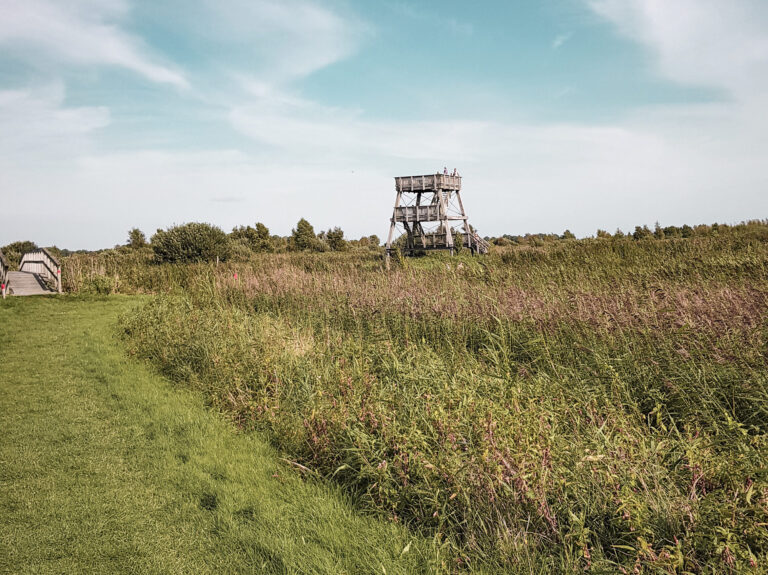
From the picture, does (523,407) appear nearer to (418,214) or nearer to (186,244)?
(418,214)

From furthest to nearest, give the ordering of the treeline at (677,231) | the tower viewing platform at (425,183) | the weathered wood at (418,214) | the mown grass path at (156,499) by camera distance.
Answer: the weathered wood at (418,214)
the tower viewing platform at (425,183)
the treeline at (677,231)
the mown grass path at (156,499)

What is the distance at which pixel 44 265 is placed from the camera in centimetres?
1947

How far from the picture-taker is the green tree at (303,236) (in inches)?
1799

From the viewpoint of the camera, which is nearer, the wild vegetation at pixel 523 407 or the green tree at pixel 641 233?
the wild vegetation at pixel 523 407

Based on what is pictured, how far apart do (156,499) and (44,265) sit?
1978 centimetres

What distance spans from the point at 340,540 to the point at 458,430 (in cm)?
129

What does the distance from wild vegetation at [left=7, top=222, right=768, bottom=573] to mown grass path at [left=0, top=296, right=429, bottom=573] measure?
0.36 metres

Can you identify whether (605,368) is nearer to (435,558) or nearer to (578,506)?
(578,506)

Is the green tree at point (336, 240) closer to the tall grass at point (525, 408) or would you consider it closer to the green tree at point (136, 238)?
the green tree at point (136, 238)

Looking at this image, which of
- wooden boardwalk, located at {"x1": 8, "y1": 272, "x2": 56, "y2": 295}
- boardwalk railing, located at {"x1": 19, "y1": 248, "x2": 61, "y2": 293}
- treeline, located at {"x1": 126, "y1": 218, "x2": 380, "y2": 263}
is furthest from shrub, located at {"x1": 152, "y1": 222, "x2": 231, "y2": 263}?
wooden boardwalk, located at {"x1": 8, "y1": 272, "x2": 56, "y2": 295}

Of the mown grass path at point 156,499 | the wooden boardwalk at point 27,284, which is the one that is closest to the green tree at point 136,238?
the wooden boardwalk at point 27,284

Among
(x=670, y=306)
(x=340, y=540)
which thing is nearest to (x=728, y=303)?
(x=670, y=306)

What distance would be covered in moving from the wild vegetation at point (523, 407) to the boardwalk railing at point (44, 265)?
1153 cm

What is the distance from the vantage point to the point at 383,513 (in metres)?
3.59
